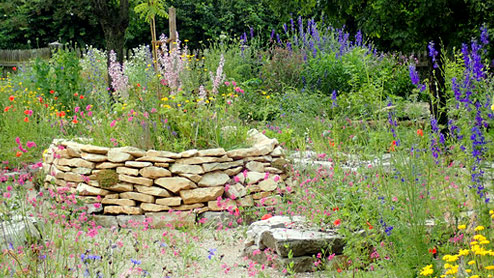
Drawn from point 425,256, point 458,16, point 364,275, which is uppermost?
point 458,16

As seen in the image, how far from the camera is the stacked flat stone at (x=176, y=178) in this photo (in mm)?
5348

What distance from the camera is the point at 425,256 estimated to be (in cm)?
316

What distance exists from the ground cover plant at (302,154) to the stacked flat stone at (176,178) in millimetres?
219

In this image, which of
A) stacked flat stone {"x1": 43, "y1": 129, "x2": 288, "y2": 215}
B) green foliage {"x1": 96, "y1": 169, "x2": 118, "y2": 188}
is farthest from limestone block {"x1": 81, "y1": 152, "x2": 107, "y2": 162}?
green foliage {"x1": 96, "y1": 169, "x2": 118, "y2": 188}

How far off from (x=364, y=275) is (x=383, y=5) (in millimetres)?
4626

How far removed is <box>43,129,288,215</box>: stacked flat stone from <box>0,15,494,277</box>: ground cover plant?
219mm

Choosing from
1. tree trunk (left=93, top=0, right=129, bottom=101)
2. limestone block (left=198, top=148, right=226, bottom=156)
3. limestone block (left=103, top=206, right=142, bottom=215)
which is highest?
tree trunk (left=93, top=0, right=129, bottom=101)

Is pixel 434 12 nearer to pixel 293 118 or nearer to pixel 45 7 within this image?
pixel 293 118

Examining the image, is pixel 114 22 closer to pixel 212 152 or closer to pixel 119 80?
A: pixel 119 80

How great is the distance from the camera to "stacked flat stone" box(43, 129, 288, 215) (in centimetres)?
535

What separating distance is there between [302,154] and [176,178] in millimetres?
1472

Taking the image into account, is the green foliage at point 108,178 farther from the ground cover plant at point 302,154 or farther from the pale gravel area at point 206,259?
the pale gravel area at point 206,259

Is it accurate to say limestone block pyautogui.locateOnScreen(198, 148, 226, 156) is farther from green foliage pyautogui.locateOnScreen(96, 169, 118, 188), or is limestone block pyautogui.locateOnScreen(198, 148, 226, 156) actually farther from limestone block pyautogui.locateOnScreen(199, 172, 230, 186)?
green foliage pyautogui.locateOnScreen(96, 169, 118, 188)

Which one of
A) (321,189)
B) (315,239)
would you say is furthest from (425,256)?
(321,189)
